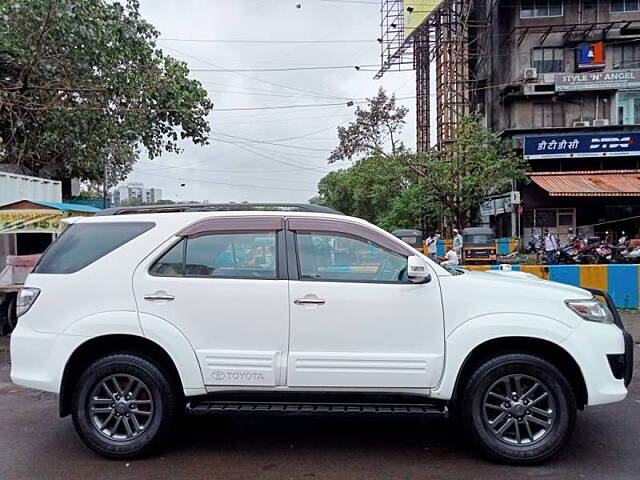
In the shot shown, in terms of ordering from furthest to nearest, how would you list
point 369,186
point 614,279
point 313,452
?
point 369,186 → point 614,279 → point 313,452

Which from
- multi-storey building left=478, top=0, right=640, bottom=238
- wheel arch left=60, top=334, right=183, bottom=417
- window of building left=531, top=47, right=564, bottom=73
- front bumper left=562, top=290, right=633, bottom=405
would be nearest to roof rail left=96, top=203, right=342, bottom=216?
wheel arch left=60, top=334, right=183, bottom=417

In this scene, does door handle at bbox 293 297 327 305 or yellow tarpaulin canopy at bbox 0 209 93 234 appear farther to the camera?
yellow tarpaulin canopy at bbox 0 209 93 234

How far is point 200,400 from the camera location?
14.8ft

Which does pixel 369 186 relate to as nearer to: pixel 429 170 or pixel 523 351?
pixel 429 170

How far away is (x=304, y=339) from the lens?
4336mm

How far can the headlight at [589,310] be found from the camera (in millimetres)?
4363

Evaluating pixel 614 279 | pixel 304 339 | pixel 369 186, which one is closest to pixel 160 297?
pixel 304 339

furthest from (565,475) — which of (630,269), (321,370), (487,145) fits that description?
(487,145)

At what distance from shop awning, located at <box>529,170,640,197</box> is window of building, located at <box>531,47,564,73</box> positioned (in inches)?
241

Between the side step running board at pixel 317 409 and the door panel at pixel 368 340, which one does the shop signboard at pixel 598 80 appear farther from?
the side step running board at pixel 317 409

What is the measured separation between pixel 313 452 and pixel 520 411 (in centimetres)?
164

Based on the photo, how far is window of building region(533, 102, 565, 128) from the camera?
31000 millimetres

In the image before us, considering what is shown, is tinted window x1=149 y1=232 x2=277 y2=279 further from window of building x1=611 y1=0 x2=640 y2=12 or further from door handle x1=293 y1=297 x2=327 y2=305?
window of building x1=611 y1=0 x2=640 y2=12

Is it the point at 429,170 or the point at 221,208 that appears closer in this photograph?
the point at 221,208
